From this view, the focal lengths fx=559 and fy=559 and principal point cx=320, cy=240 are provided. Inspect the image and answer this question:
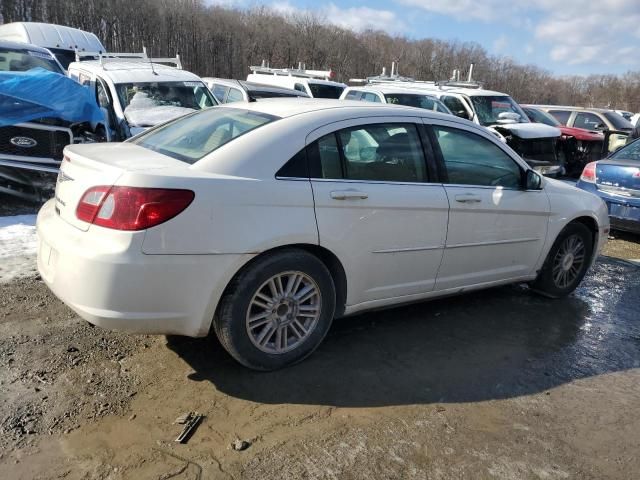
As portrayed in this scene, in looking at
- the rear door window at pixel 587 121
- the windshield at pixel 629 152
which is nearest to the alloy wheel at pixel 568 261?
the windshield at pixel 629 152

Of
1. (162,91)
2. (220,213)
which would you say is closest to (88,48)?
(162,91)

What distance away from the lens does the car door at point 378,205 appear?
3.53m

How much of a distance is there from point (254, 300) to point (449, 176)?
179 cm

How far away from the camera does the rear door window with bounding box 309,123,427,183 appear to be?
11.7 feet

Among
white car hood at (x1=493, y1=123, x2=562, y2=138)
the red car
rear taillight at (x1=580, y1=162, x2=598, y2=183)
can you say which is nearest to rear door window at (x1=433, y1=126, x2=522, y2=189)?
rear taillight at (x1=580, y1=162, x2=598, y2=183)

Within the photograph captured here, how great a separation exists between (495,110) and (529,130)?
132cm

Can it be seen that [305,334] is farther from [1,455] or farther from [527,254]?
[527,254]

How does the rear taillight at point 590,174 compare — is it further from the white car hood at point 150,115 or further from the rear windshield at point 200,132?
the rear windshield at point 200,132

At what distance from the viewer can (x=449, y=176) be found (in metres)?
4.15

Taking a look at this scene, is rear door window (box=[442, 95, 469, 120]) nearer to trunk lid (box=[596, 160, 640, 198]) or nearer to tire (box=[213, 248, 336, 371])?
trunk lid (box=[596, 160, 640, 198])

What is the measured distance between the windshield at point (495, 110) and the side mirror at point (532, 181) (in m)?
7.65

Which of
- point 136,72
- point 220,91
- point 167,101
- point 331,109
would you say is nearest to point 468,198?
point 331,109

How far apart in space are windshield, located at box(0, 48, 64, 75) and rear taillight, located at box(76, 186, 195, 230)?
27.1 ft

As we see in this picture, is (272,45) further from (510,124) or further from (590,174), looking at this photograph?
(590,174)
